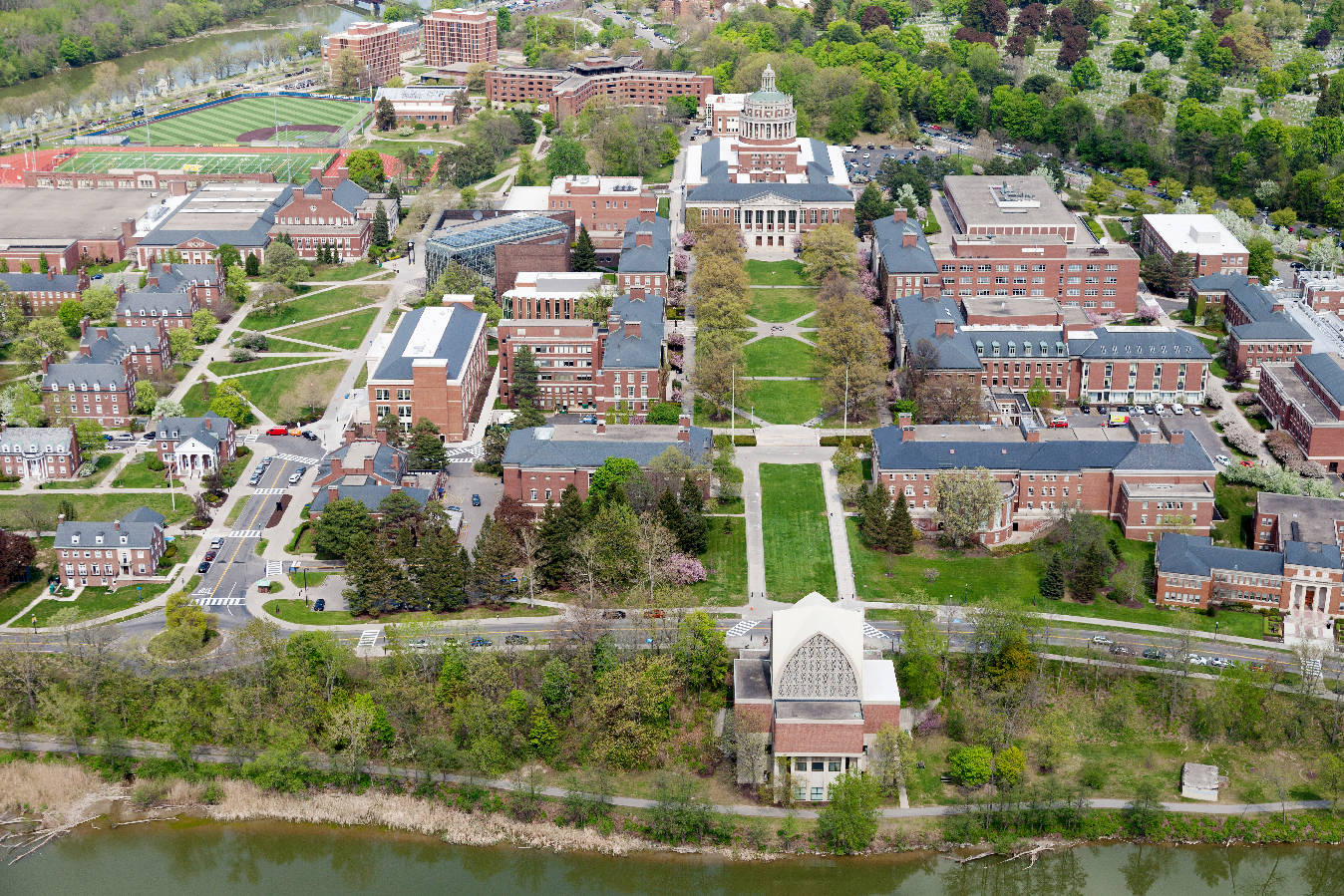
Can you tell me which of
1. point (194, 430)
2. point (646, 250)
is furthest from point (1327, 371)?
point (194, 430)

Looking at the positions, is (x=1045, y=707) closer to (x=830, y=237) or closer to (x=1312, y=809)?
(x=1312, y=809)

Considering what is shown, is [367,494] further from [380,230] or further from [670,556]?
[380,230]

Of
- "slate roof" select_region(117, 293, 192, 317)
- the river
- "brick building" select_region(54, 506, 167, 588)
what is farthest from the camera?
"slate roof" select_region(117, 293, 192, 317)

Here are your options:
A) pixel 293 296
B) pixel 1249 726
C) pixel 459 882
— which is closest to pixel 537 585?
pixel 459 882

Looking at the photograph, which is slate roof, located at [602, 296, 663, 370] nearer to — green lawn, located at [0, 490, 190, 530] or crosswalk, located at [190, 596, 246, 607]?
green lawn, located at [0, 490, 190, 530]

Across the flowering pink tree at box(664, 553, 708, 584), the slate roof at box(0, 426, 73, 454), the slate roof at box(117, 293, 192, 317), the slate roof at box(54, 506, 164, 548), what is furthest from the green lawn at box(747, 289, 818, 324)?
the slate roof at box(54, 506, 164, 548)

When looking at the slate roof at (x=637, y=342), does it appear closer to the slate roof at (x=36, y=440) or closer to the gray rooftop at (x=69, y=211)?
the slate roof at (x=36, y=440)

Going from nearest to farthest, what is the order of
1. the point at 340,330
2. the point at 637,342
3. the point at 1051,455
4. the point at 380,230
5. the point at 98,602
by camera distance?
1. the point at 98,602
2. the point at 1051,455
3. the point at 637,342
4. the point at 340,330
5. the point at 380,230
